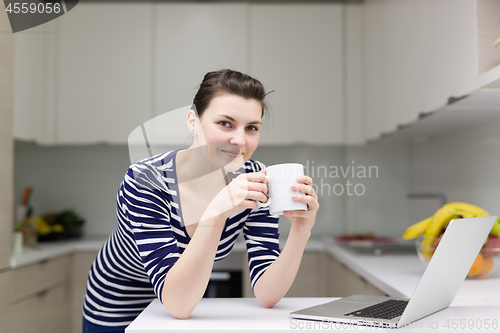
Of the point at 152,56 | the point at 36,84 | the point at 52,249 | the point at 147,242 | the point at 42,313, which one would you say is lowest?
the point at 42,313

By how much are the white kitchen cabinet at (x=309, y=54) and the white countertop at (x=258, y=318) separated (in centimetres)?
154

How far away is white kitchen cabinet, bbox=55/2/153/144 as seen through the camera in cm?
238

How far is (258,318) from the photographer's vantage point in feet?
2.39

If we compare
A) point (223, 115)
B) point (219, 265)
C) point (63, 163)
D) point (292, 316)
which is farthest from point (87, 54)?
point (292, 316)

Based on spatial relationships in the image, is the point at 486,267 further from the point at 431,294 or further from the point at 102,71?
the point at 102,71

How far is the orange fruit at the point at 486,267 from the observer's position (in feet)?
3.80

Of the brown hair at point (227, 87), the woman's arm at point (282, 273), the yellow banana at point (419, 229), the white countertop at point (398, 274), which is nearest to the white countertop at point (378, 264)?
the white countertop at point (398, 274)

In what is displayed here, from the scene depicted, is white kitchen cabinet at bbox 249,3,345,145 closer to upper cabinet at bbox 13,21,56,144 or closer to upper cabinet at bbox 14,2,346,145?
upper cabinet at bbox 14,2,346,145

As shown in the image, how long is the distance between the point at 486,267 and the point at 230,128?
815 millimetres

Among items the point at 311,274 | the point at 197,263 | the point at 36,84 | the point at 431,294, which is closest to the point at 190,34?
the point at 36,84

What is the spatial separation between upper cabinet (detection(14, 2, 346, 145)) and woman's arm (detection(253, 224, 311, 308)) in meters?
1.54

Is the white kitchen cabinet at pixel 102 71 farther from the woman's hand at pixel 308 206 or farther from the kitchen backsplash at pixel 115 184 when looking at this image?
the woman's hand at pixel 308 206

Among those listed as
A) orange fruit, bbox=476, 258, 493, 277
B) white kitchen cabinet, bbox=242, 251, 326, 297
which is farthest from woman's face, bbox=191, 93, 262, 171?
white kitchen cabinet, bbox=242, 251, 326, 297

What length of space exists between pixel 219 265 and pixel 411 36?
51.8 inches
